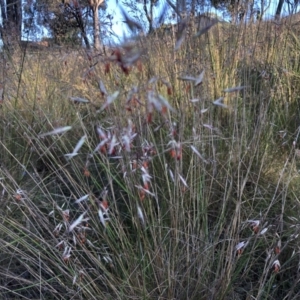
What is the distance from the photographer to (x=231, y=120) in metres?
1.69

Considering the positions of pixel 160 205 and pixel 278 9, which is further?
pixel 278 9

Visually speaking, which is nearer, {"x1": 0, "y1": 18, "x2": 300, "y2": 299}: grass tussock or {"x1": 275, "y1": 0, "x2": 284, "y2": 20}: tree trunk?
{"x1": 0, "y1": 18, "x2": 300, "y2": 299}: grass tussock

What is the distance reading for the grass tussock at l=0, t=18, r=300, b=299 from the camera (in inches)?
42.6

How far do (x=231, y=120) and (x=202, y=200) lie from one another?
0.52 meters

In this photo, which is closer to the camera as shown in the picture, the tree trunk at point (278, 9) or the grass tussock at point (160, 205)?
the grass tussock at point (160, 205)

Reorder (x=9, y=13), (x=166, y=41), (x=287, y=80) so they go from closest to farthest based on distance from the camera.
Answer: (x=166, y=41) → (x=287, y=80) → (x=9, y=13)

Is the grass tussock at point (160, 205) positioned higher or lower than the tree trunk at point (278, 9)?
lower

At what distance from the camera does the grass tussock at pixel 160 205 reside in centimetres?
108

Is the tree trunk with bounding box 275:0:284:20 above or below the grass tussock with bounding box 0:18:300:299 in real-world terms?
above

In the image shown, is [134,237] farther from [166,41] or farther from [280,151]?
[166,41]

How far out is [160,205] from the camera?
1.39 m

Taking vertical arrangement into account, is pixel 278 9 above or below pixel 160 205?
above

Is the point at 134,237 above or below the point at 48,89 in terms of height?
below

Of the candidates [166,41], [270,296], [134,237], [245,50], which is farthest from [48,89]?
[270,296]
